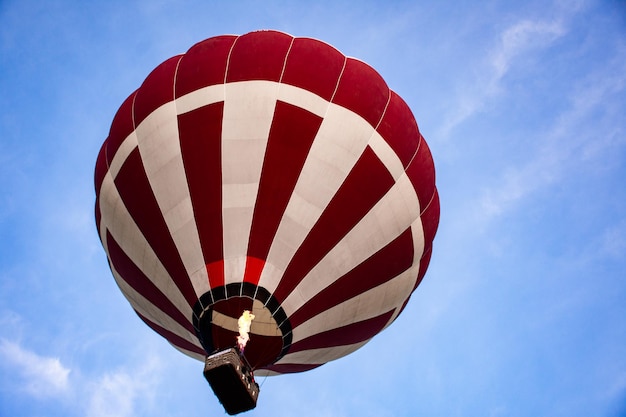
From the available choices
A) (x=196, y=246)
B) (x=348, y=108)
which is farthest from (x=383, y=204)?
(x=196, y=246)

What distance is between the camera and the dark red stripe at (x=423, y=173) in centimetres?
910

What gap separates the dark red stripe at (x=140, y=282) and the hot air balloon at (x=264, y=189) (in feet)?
0.14

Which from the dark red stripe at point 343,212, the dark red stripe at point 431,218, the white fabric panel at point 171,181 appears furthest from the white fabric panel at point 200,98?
the dark red stripe at point 431,218

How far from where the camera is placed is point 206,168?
8.42m

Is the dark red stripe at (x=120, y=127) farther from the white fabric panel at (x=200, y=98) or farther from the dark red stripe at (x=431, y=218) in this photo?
the dark red stripe at (x=431, y=218)

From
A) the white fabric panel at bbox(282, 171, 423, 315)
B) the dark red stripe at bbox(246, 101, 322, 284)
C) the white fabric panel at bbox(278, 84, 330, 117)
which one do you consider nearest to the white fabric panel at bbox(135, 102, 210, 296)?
the dark red stripe at bbox(246, 101, 322, 284)

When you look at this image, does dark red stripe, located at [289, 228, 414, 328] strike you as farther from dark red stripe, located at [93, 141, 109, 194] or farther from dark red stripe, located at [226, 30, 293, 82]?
dark red stripe, located at [93, 141, 109, 194]

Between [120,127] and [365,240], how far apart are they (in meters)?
3.72

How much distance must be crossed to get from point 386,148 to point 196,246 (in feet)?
9.19

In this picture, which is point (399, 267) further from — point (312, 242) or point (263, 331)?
point (263, 331)

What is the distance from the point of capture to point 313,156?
844 centimetres

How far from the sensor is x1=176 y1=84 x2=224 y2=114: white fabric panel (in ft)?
28.1

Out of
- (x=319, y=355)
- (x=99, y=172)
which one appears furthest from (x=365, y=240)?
(x=99, y=172)

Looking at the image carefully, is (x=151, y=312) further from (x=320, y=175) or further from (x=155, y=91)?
(x=320, y=175)
